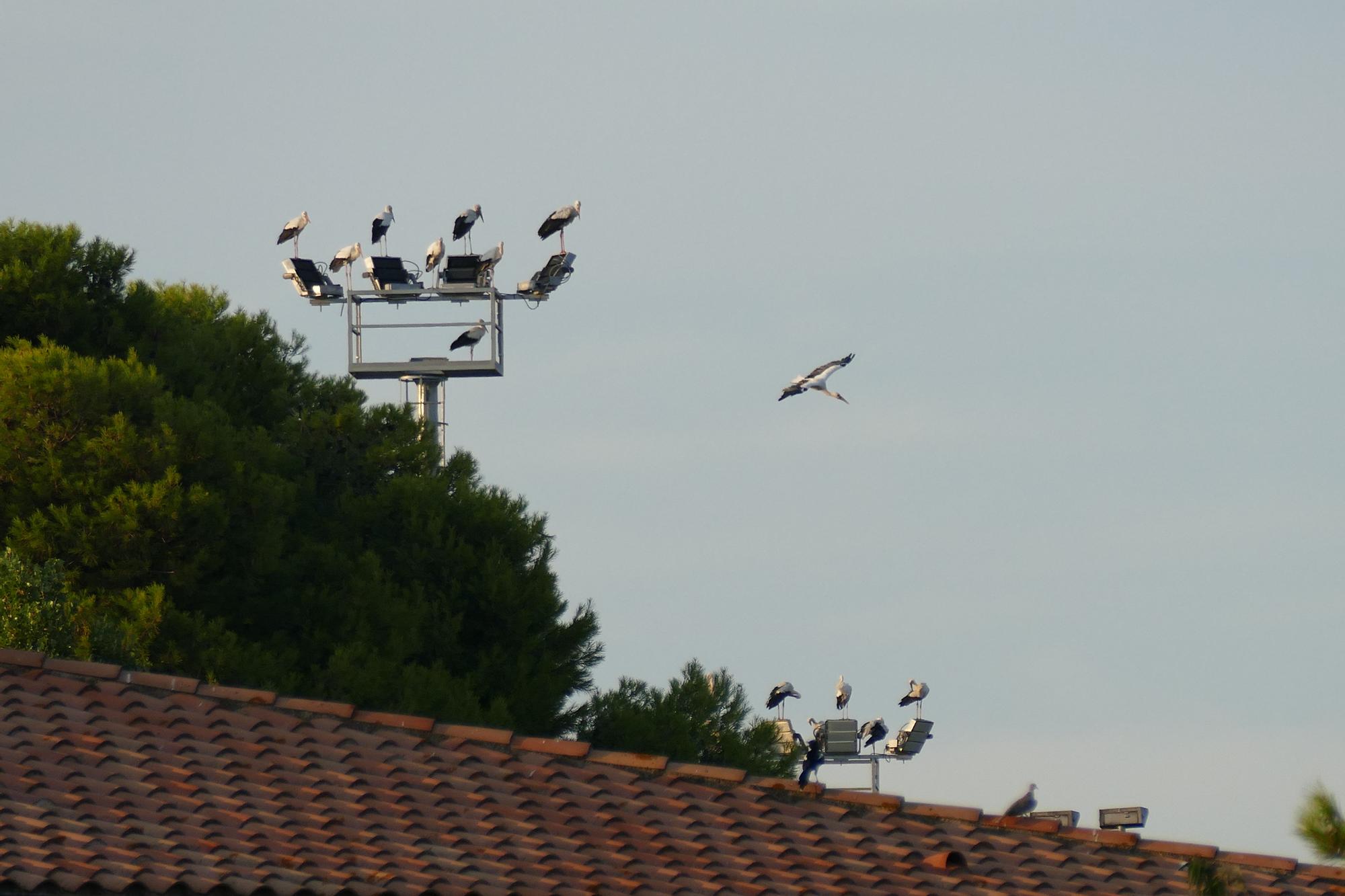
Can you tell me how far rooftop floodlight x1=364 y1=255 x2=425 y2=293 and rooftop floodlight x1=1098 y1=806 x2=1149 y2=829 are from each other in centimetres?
1872

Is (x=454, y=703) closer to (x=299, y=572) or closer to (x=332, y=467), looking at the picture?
(x=299, y=572)

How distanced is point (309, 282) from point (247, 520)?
26.3 feet

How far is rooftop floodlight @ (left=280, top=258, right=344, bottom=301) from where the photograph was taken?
30.2 metres

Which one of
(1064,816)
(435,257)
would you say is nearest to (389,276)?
(435,257)

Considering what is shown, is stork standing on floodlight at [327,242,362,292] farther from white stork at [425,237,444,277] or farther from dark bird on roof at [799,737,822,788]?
dark bird on roof at [799,737,822,788]

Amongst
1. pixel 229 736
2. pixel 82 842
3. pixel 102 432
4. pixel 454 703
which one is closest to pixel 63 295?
pixel 102 432

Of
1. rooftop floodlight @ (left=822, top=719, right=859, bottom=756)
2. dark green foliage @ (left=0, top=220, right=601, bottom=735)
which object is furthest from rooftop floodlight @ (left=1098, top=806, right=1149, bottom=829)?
rooftop floodlight @ (left=822, top=719, right=859, bottom=756)

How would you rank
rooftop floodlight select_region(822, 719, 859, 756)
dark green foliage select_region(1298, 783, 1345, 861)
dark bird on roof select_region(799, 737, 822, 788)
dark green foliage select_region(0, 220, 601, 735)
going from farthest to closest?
rooftop floodlight select_region(822, 719, 859, 756)
dark green foliage select_region(0, 220, 601, 735)
dark bird on roof select_region(799, 737, 822, 788)
dark green foliage select_region(1298, 783, 1345, 861)

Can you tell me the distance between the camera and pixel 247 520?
75.5 ft

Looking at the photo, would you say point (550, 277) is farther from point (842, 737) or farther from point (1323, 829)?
point (1323, 829)

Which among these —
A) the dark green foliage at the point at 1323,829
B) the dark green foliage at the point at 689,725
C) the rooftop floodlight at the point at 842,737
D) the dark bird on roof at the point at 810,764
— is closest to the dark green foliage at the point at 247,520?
the dark green foliage at the point at 689,725

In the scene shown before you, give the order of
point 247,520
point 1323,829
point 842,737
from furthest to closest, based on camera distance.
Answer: point 842,737 < point 247,520 < point 1323,829

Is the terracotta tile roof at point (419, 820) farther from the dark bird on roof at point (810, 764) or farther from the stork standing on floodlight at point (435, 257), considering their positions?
the stork standing on floodlight at point (435, 257)

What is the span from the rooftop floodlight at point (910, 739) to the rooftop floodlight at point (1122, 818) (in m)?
16.5
